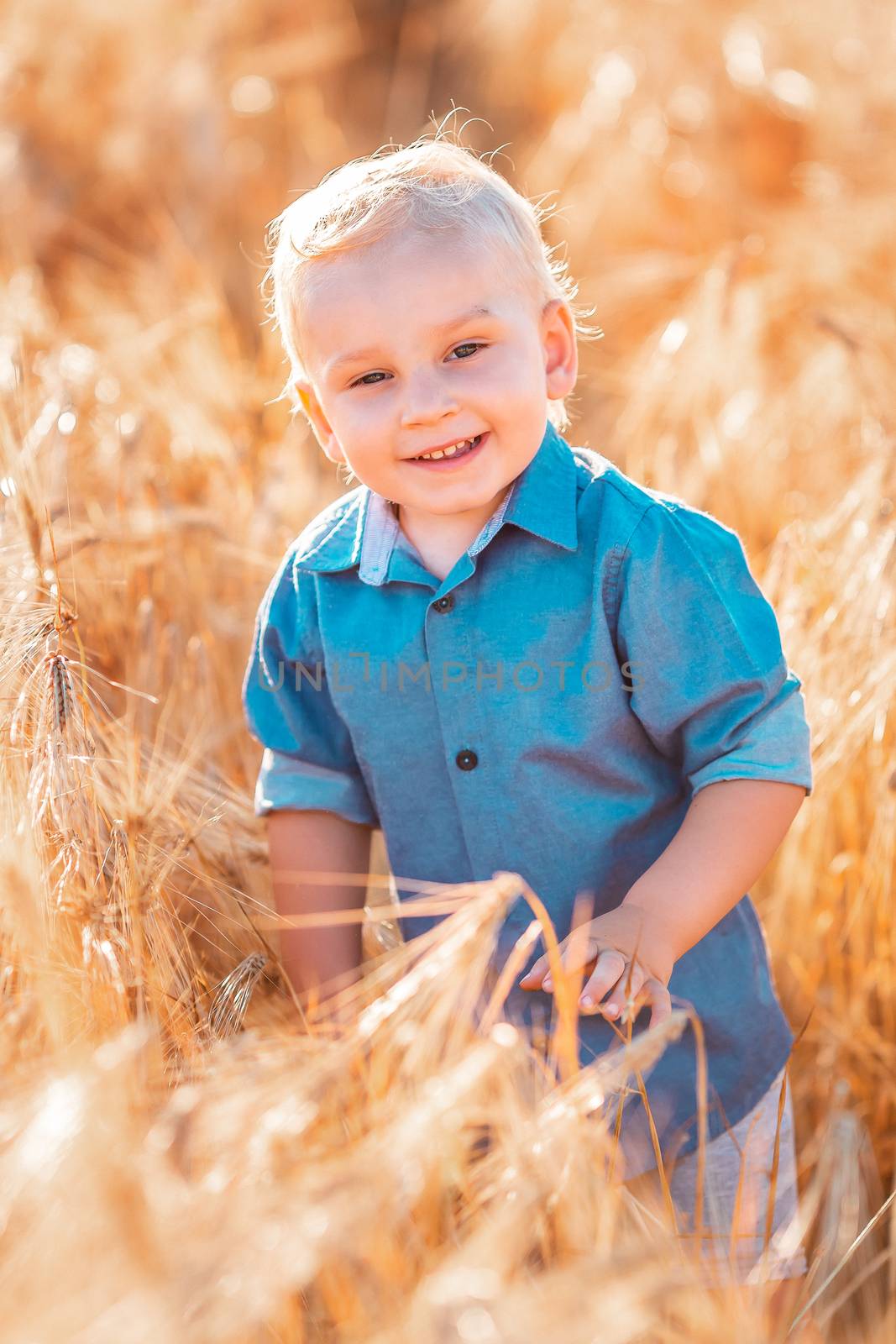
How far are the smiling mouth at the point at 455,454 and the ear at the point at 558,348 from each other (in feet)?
0.34

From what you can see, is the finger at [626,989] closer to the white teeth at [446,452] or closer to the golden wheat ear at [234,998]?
the golden wheat ear at [234,998]

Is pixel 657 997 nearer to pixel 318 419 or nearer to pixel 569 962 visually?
pixel 569 962

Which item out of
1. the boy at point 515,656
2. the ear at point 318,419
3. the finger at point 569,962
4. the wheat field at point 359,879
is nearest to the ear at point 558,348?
the boy at point 515,656

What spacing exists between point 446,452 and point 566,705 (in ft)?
0.81

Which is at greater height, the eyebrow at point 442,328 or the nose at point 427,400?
the eyebrow at point 442,328

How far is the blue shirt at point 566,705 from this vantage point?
3.54ft

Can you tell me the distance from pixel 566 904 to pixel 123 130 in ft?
13.9

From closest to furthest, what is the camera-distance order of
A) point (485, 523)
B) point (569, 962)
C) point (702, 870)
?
point (569, 962)
point (702, 870)
point (485, 523)

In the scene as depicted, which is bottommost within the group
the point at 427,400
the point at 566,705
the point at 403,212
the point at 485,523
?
the point at 566,705

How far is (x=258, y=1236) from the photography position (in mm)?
591

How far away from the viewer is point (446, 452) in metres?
1.12

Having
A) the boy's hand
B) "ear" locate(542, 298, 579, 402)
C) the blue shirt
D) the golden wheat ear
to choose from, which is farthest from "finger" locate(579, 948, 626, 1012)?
"ear" locate(542, 298, 579, 402)

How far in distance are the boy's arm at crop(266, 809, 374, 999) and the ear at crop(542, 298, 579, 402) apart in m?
0.47

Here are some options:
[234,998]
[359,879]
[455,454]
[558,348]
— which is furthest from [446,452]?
[234,998]
